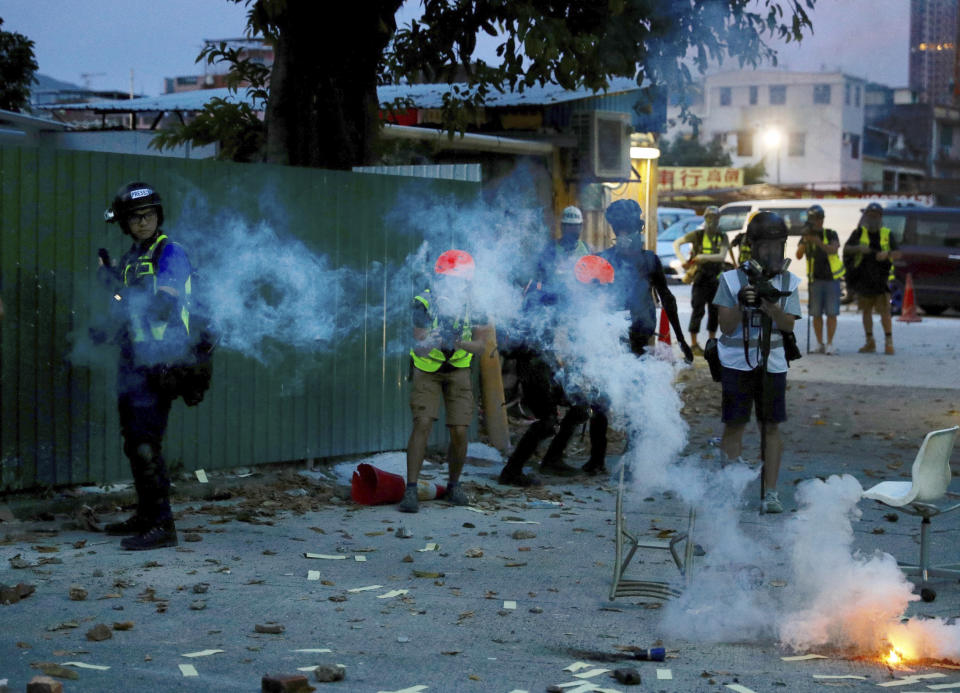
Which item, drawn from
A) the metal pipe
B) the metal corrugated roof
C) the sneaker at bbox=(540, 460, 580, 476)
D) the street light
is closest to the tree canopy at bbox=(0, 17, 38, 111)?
the metal corrugated roof

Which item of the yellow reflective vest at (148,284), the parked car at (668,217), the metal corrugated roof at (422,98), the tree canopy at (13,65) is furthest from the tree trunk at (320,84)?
the parked car at (668,217)

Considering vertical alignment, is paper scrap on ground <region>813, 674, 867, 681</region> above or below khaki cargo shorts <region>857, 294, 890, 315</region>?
below

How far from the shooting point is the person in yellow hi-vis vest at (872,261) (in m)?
16.7

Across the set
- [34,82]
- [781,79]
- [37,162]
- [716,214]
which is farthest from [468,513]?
[781,79]

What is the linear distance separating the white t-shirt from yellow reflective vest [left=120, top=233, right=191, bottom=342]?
10.8ft

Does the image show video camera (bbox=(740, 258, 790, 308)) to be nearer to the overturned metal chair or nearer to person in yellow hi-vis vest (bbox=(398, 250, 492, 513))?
person in yellow hi-vis vest (bbox=(398, 250, 492, 513))

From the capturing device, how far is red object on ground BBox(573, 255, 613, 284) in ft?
29.1

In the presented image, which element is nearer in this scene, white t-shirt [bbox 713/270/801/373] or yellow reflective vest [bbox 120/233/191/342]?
yellow reflective vest [bbox 120/233/191/342]

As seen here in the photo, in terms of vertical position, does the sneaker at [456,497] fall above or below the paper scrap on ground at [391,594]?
above

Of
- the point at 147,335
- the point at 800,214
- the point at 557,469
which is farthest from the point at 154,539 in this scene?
the point at 800,214

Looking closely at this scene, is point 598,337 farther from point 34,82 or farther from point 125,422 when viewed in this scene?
point 34,82

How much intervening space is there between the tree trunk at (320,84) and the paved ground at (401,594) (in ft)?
9.37

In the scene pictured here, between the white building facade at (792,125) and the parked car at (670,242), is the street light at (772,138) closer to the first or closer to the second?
the white building facade at (792,125)

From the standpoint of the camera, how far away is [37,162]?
7.60 metres
